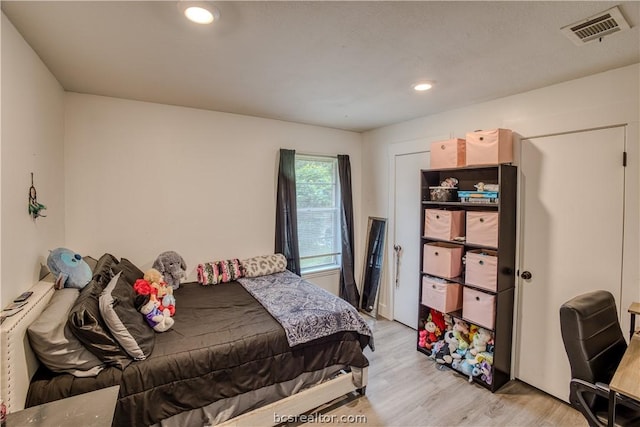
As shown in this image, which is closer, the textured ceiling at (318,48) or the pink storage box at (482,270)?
the textured ceiling at (318,48)

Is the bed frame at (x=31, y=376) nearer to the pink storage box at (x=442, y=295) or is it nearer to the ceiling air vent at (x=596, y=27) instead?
the pink storage box at (x=442, y=295)

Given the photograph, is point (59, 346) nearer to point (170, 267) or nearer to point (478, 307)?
point (170, 267)

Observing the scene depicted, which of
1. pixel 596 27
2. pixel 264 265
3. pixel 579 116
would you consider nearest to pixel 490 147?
pixel 579 116

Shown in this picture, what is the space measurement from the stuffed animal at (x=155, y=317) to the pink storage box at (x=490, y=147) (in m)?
2.66

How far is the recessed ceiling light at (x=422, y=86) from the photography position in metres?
2.36

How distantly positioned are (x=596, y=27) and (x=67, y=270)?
10.8 feet

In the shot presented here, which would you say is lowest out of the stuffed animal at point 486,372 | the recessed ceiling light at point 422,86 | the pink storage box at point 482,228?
the stuffed animal at point 486,372

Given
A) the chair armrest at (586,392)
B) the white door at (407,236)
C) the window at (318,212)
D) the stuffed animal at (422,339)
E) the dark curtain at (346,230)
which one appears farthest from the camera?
the dark curtain at (346,230)

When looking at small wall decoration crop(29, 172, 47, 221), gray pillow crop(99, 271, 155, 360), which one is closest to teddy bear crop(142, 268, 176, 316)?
gray pillow crop(99, 271, 155, 360)

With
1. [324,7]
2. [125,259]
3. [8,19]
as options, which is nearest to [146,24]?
[8,19]

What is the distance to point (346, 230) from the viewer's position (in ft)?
13.1

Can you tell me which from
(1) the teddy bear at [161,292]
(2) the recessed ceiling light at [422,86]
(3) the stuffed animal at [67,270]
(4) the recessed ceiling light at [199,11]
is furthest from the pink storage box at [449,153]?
(3) the stuffed animal at [67,270]

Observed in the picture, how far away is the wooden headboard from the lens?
4.06 ft

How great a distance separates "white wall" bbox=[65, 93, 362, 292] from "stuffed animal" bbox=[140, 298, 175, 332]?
1071 millimetres
